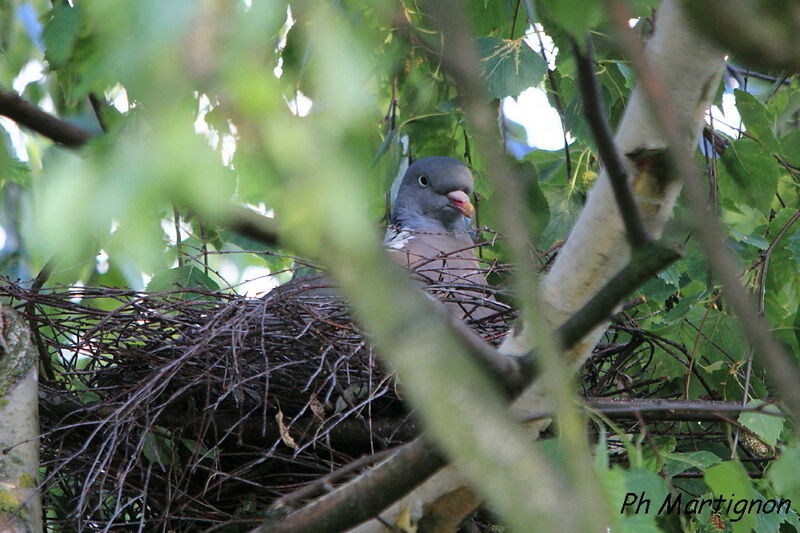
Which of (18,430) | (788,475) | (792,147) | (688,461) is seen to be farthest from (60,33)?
(792,147)

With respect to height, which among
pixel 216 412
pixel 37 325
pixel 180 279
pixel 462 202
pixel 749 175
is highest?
pixel 462 202

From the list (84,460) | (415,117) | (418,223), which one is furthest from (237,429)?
(418,223)

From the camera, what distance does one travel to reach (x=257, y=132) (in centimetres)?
73

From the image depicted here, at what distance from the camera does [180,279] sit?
3.19 meters

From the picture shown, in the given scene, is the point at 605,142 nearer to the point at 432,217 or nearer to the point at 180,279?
the point at 180,279

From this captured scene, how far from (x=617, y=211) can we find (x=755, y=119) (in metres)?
1.55

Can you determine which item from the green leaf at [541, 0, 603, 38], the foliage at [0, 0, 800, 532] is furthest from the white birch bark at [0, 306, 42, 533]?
the green leaf at [541, 0, 603, 38]

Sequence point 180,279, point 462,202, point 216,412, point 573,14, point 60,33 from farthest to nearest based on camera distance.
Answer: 1. point 462,202
2. point 180,279
3. point 216,412
4. point 60,33
5. point 573,14

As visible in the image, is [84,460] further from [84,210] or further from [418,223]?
[418,223]

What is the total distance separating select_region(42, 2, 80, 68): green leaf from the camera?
2188 mm

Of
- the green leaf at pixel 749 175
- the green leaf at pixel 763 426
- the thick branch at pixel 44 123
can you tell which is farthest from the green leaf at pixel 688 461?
the thick branch at pixel 44 123

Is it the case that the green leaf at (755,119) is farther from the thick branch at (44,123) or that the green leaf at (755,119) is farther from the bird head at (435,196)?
the thick branch at (44,123)

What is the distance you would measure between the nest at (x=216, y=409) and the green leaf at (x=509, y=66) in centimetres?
62

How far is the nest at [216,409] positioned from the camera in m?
2.34
